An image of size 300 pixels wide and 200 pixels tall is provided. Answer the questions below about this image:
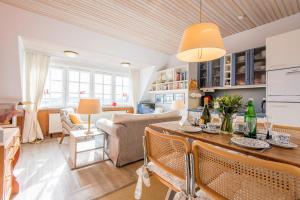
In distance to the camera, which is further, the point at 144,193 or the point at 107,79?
the point at 107,79

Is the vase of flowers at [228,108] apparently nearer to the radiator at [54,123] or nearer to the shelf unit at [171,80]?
the shelf unit at [171,80]

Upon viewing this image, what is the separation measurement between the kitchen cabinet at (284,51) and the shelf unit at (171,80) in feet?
6.20

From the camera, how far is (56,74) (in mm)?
4324

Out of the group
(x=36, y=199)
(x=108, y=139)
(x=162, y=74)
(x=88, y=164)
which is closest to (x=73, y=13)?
(x=108, y=139)

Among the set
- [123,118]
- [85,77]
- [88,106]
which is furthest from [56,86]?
[123,118]

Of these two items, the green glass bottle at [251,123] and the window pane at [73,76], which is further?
the window pane at [73,76]

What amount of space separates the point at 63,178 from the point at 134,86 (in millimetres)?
3914

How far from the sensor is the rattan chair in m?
0.91

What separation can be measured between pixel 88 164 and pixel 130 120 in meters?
0.99

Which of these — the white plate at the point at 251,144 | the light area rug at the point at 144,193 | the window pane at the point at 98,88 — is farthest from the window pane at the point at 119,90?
the white plate at the point at 251,144

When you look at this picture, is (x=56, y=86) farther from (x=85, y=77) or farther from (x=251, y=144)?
(x=251, y=144)

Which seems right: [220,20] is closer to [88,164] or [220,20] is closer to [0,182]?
[88,164]

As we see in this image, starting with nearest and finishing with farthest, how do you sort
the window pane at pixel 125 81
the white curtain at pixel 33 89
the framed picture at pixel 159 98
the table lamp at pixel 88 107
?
1. the table lamp at pixel 88 107
2. the white curtain at pixel 33 89
3. the framed picture at pixel 159 98
4. the window pane at pixel 125 81

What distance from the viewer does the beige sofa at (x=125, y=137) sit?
2.34 metres
